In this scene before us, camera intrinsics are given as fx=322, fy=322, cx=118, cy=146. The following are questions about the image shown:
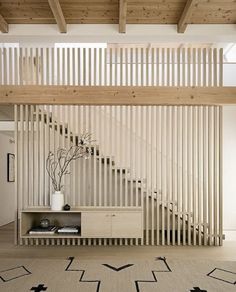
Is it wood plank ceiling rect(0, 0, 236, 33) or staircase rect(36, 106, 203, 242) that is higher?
wood plank ceiling rect(0, 0, 236, 33)

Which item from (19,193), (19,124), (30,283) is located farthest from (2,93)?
(30,283)

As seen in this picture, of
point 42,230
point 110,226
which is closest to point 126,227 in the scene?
point 110,226

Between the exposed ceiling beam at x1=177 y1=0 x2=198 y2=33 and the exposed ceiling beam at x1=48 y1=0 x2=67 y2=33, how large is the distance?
1.64m

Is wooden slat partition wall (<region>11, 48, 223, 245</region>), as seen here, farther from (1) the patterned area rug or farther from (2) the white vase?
(1) the patterned area rug

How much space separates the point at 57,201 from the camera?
4969 millimetres

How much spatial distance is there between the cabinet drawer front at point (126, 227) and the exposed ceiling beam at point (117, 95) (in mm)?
1761

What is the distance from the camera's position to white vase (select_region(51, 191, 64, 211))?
4948 mm

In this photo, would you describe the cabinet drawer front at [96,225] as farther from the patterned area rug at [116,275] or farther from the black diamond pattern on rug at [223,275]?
the black diamond pattern on rug at [223,275]

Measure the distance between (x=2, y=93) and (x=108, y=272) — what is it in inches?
121

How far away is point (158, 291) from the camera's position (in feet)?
10.6

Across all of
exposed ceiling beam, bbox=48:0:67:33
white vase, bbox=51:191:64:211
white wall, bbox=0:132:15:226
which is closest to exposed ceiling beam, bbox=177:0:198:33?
exposed ceiling beam, bbox=48:0:67:33

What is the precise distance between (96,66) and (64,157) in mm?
1557

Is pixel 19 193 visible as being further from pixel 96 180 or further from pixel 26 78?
pixel 26 78

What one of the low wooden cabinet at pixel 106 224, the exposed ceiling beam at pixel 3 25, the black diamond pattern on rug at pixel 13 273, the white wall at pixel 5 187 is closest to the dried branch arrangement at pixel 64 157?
the low wooden cabinet at pixel 106 224
